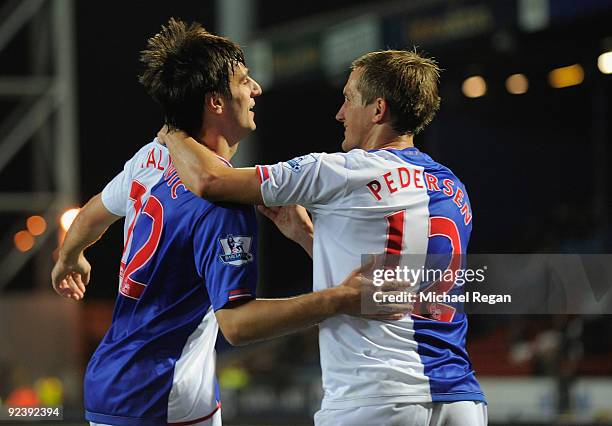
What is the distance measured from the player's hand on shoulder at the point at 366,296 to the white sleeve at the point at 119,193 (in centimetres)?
80

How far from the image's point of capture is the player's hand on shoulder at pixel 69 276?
11.1ft

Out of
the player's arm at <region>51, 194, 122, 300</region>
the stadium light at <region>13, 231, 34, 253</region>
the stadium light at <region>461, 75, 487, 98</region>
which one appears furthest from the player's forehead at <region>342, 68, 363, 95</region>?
the stadium light at <region>461, 75, 487, 98</region>

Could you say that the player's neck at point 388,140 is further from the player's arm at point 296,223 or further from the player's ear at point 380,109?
the player's arm at point 296,223

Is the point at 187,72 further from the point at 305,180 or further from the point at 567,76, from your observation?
the point at 567,76

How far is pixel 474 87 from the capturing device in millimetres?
12359

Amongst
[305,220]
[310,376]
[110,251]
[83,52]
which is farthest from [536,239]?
[305,220]

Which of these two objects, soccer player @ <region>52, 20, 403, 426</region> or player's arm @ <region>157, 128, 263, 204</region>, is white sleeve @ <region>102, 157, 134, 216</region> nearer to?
soccer player @ <region>52, 20, 403, 426</region>

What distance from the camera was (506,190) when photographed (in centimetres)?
1276

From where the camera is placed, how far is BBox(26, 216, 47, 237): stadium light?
10.3 metres

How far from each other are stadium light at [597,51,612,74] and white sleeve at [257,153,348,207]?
844 cm

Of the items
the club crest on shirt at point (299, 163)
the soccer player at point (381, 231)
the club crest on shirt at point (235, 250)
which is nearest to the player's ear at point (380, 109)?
the soccer player at point (381, 231)

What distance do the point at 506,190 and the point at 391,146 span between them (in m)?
10.1

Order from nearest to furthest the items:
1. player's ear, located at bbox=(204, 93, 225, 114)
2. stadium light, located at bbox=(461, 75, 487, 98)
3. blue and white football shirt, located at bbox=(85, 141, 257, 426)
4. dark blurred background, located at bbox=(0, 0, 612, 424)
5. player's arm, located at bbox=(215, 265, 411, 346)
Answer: player's arm, located at bbox=(215, 265, 411, 346)
blue and white football shirt, located at bbox=(85, 141, 257, 426)
player's ear, located at bbox=(204, 93, 225, 114)
dark blurred background, located at bbox=(0, 0, 612, 424)
stadium light, located at bbox=(461, 75, 487, 98)

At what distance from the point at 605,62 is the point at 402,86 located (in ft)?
27.8
